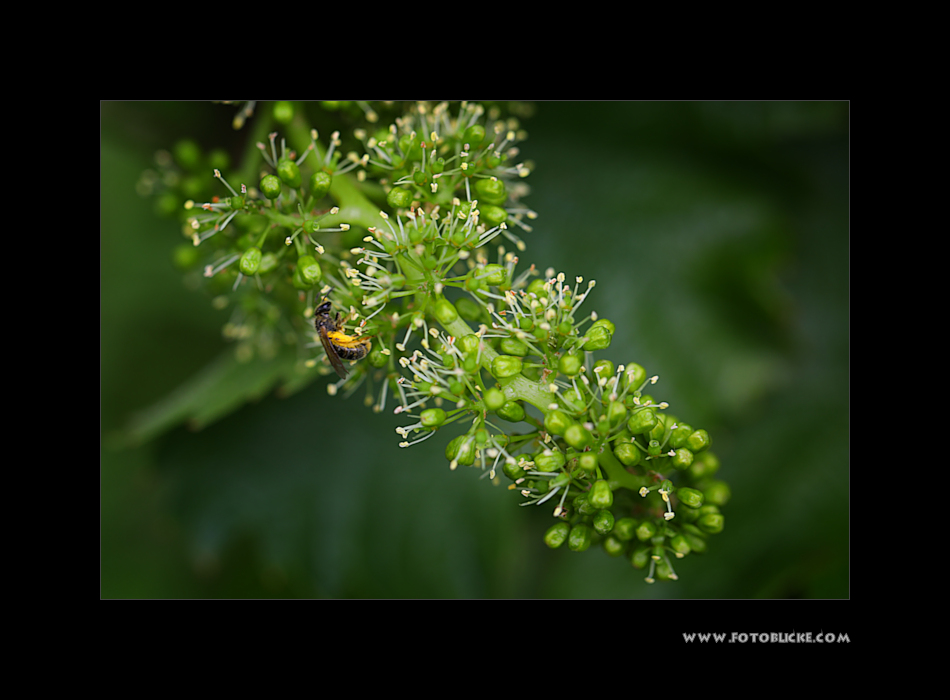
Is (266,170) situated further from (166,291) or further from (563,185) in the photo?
(166,291)

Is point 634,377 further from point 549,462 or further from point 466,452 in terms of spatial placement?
point 466,452

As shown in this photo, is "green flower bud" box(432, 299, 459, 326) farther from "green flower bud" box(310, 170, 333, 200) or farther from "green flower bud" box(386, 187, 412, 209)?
"green flower bud" box(310, 170, 333, 200)

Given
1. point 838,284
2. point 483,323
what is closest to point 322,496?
point 483,323

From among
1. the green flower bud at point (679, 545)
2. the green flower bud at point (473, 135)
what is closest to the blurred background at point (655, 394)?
the green flower bud at point (473, 135)

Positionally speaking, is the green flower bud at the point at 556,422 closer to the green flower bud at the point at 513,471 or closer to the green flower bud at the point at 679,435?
the green flower bud at the point at 513,471

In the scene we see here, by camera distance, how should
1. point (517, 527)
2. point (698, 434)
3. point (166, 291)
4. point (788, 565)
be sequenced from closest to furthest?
point (698, 434), point (788, 565), point (517, 527), point (166, 291)

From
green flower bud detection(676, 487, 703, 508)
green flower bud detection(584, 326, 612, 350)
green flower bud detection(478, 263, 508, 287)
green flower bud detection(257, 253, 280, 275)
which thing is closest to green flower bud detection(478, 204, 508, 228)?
green flower bud detection(478, 263, 508, 287)

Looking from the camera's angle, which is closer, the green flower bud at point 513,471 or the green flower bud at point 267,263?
the green flower bud at point 513,471
